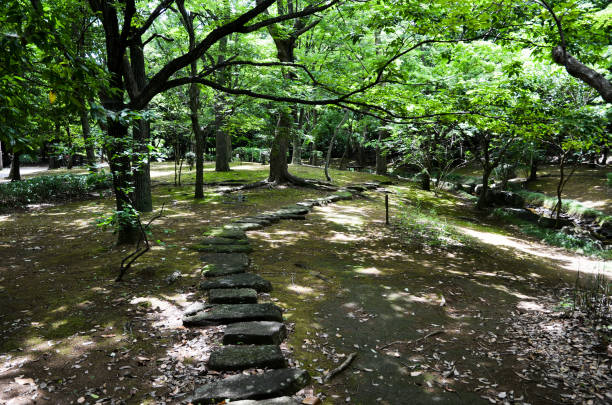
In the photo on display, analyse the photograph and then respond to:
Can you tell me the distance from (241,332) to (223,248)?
296 cm

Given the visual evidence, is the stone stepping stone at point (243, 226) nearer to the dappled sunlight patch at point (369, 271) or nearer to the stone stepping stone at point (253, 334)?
the dappled sunlight patch at point (369, 271)

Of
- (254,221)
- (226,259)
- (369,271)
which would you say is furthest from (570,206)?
(226,259)

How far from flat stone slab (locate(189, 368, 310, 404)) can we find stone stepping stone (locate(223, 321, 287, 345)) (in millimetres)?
461

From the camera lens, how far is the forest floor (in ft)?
9.61

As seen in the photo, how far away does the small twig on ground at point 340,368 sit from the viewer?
3.09m

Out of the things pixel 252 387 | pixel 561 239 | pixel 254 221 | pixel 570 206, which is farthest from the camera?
pixel 570 206

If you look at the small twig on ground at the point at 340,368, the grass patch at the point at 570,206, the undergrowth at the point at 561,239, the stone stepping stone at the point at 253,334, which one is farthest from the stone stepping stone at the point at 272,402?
the grass patch at the point at 570,206

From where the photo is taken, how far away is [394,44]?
5.31 meters

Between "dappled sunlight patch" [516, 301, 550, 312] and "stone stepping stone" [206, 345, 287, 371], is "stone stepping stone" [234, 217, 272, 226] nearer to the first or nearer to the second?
"stone stepping stone" [206, 345, 287, 371]

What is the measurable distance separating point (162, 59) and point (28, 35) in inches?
431

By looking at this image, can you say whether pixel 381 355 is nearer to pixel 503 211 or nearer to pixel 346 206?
pixel 346 206

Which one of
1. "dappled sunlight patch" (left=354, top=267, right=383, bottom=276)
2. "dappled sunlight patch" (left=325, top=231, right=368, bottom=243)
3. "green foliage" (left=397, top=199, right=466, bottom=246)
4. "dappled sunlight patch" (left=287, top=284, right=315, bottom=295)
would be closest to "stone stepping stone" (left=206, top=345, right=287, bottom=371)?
"dappled sunlight patch" (left=287, top=284, right=315, bottom=295)

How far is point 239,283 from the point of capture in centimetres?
457

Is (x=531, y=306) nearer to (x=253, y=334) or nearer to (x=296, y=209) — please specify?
(x=253, y=334)
